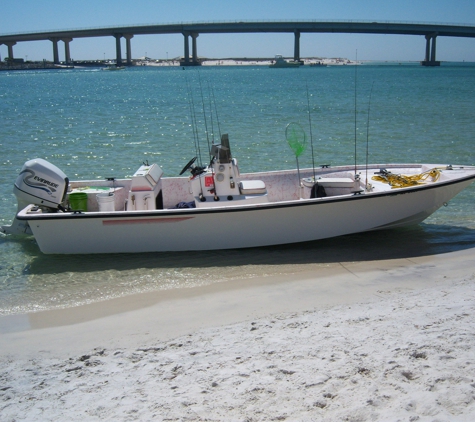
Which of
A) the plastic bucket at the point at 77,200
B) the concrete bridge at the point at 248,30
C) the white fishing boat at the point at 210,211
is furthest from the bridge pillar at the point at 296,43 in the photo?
the plastic bucket at the point at 77,200

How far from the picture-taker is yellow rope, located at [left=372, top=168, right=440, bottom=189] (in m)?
9.80

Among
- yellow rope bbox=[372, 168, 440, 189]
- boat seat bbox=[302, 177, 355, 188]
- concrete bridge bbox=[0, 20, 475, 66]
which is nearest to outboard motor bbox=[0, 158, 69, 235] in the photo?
boat seat bbox=[302, 177, 355, 188]

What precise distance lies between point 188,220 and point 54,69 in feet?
467

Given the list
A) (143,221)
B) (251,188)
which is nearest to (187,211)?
(143,221)

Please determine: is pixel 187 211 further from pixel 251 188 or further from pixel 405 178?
pixel 405 178

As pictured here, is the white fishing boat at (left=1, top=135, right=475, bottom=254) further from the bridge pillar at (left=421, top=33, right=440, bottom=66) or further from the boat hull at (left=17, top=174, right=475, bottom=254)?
the bridge pillar at (left=421, top=33, right=440, bottom=66)

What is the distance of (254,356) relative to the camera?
5191 mm

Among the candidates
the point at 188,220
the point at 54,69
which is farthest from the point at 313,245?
the point at 54,69

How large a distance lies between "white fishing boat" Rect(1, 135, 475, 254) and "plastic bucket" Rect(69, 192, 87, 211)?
0.05 feet

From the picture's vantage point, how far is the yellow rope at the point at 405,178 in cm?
980

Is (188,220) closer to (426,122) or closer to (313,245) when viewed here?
(313,245)

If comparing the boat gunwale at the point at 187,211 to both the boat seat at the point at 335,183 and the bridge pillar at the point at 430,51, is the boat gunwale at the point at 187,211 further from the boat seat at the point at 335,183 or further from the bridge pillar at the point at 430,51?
the bridge pillar at the point at 430,51

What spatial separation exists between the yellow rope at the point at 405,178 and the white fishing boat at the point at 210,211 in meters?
0.03

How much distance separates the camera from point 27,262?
921 centimetres
